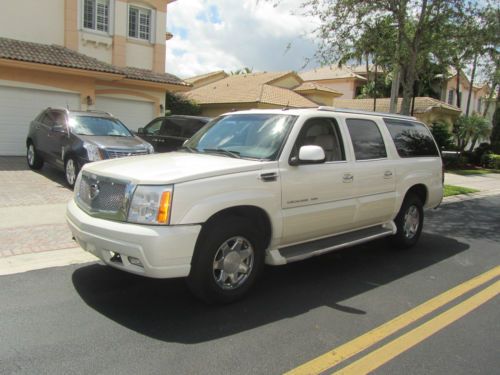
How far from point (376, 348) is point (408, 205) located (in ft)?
11.2

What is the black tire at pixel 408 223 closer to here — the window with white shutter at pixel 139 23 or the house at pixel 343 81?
the window with white shutter at pixel 139 23

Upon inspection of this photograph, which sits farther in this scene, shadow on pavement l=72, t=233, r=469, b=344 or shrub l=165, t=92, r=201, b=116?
shrub l=165, t=92, r=201, b=116

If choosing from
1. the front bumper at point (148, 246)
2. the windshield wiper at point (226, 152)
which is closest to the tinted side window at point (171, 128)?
the windshield wiper at point (226, 152)

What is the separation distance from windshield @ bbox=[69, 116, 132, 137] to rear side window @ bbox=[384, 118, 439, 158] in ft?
22.0

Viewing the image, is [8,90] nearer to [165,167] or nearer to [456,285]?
[165,167]

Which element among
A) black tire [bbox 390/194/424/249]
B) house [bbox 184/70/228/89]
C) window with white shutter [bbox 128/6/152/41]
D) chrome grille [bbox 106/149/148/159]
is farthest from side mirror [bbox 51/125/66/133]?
house [bbox 184/70/228/89]

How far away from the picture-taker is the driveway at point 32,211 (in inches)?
241

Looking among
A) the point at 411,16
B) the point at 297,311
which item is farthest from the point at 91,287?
the point at 411,16

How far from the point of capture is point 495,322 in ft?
14.2

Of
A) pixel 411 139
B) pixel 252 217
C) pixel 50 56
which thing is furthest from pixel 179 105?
pixel 252 217

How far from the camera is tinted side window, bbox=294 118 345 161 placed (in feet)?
16.9

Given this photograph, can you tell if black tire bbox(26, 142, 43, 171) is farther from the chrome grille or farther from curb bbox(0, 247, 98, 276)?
curb bbox(0, 247, 98, 276)

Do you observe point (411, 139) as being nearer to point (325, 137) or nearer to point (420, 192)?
point (420, 192)

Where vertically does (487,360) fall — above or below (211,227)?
below
